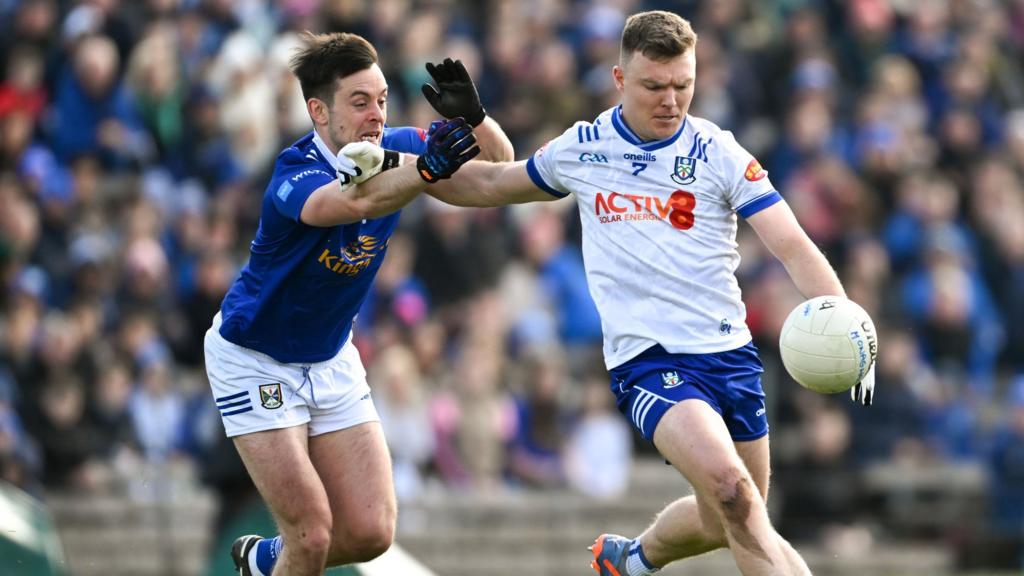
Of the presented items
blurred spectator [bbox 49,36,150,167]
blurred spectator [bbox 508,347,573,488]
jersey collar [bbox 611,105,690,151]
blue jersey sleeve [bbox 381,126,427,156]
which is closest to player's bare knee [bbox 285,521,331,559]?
blue jersey sleeve [bbox 381,126,427,156]

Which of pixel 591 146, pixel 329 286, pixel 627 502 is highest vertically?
pixel 591 146

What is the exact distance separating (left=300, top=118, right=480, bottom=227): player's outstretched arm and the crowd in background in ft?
15.0

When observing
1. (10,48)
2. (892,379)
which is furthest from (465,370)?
(10,48)

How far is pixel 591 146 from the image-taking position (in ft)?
26.3

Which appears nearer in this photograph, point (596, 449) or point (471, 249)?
point (596, 449)

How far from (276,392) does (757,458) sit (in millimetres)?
2246

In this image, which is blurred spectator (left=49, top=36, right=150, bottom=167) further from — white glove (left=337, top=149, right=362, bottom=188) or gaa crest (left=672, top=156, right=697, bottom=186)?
gaa crest (left=672, top=156, right=697, bottom=186)

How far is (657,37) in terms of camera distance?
7.74 metres

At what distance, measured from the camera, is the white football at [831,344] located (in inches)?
295

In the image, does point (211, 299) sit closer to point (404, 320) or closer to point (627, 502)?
point (404, 320)

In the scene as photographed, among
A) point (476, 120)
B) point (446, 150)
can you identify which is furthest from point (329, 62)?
point (446, 150)

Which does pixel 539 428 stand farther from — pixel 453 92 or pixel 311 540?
pixel 453 92

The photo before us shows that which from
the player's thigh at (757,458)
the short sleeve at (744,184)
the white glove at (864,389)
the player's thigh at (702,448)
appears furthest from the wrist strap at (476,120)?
the white glove at (864,389)

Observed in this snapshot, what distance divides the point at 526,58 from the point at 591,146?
8401mm
